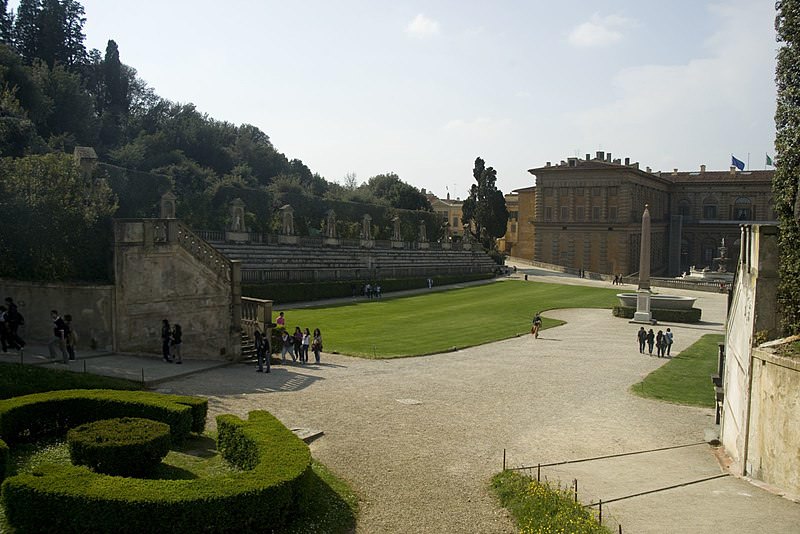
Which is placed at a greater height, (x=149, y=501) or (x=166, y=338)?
(x=166, y=338)

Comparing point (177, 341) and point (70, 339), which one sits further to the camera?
point (177, 341)

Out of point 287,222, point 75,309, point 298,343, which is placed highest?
point 287,222

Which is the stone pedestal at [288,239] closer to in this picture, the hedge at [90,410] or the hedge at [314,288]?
the hedge at [314,288]

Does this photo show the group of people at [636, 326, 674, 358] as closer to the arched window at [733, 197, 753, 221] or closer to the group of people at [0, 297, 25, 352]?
the group of people at [0, 297, 25, 352]

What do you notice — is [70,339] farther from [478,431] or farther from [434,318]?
[434,318]

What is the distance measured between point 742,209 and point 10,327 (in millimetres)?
107482

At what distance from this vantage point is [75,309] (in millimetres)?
22156

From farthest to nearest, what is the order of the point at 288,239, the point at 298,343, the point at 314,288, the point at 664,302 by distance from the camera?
the point at 288,239, the point at 314,288, the point at 664,302, the point at 298,343

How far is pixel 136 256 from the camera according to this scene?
2273 centimetres

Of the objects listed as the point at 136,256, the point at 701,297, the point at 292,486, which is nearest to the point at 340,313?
the point at 136,256

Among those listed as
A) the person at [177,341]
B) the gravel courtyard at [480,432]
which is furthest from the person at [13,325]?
the gravel courtyard at [480,432]

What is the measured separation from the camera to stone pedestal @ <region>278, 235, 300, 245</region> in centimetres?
5850

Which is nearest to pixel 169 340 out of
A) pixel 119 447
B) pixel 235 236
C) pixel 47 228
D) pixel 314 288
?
pixel 47 228

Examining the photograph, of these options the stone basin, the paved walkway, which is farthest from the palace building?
the paved walkway
